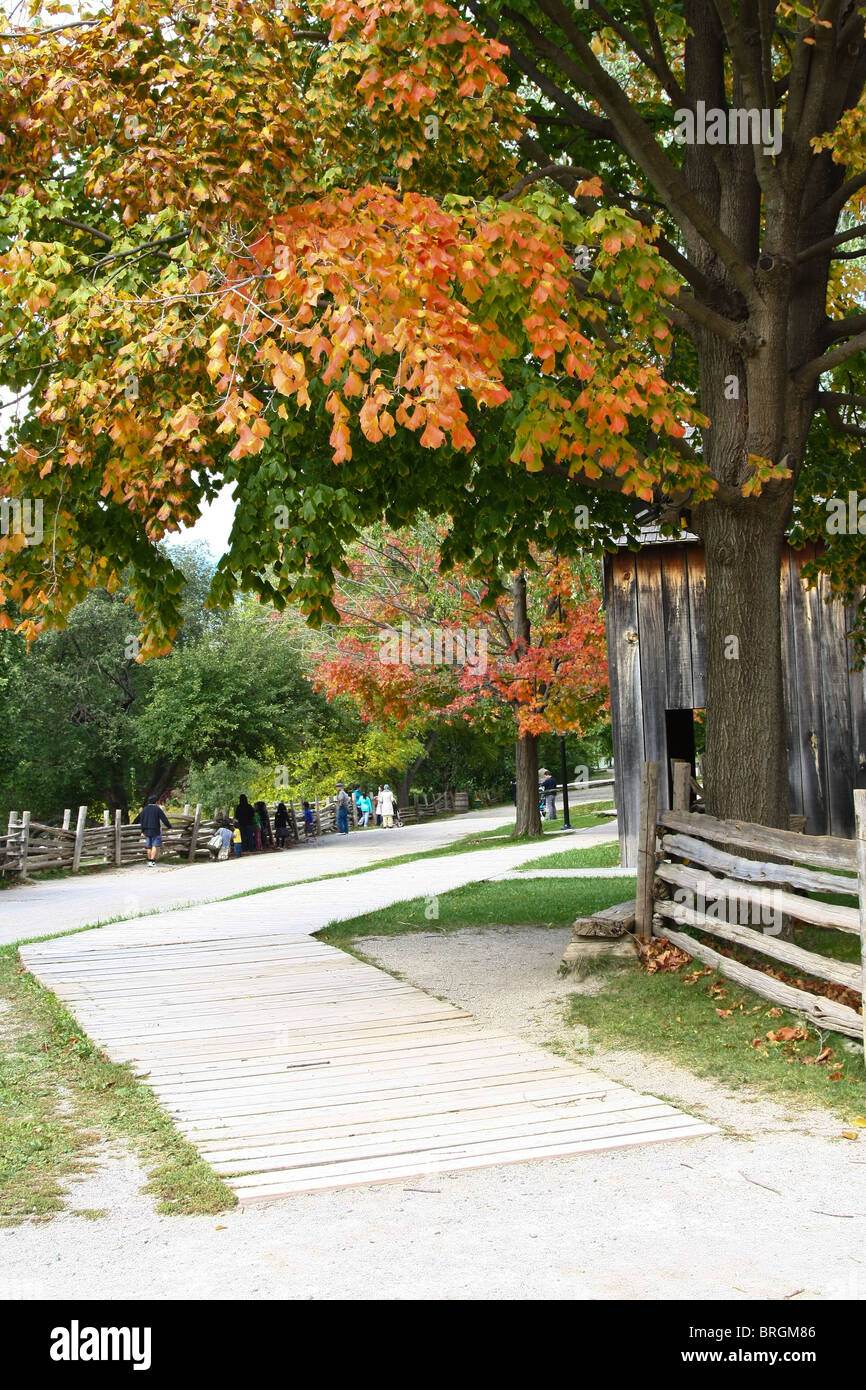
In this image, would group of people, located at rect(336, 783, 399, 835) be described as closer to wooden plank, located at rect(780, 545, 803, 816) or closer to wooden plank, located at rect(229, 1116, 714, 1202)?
wooden plank, located at rect(780, 545, 803, 816)

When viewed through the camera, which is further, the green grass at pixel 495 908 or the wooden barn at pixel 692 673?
the wooden barn at pixel 692 673

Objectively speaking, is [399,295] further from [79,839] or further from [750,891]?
[79,839]

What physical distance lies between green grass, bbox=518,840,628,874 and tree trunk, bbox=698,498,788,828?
349 inches

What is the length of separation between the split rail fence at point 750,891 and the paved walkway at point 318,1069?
4.40 feet

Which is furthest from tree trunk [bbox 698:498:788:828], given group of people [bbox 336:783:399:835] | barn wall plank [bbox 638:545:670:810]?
group of people [bbox 336:783:399:835]

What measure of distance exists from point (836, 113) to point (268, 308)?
4934 millimetres

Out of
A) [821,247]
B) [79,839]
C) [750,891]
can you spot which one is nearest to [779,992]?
[750,891]

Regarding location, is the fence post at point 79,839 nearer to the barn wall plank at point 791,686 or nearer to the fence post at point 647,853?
the barn wall plank at point 791,686

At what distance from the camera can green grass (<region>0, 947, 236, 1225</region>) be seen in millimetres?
5504

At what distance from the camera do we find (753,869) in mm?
8266

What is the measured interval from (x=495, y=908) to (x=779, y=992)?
22.9ft

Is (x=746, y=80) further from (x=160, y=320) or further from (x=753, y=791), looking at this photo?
(x=753, y=791)

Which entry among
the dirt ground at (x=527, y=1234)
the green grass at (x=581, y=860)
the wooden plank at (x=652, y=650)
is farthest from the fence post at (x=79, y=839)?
the dirt ground at (x=527, y=1234)

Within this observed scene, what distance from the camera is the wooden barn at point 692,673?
1708 centimetres
